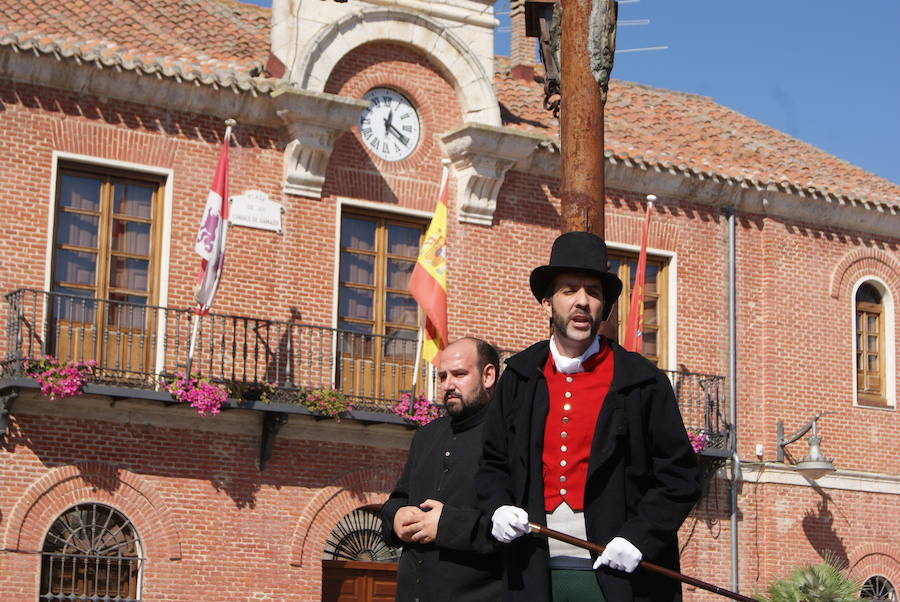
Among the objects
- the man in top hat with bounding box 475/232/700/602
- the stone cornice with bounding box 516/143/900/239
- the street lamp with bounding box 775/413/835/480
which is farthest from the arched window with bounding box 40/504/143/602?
the man in top hat with bounding box 475/232/700/602

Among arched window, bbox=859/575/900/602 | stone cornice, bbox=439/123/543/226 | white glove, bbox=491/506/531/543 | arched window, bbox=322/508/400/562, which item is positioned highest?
stone cornice, bbox=439/123/543/226

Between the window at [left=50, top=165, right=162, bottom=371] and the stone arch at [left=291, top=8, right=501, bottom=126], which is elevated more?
the stone arch at [left=291, top=8, right=501, bottom=126]

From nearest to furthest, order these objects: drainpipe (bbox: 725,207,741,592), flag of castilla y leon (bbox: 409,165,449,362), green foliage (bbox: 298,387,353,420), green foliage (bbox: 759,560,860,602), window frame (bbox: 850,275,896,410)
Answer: green foliage (bbox: 298,387,353,420)
flag of castilla y leon (bbox: 409,165,449,362)
green foliage (bbox: 759,560,860,602)
drainpipe (bbox: 725,207,741,592)
window frame (bbox: 850,275,896,410)

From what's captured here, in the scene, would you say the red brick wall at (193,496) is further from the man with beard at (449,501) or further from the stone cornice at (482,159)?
the man with beard at (449,501)

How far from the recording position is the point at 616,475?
5176 mm

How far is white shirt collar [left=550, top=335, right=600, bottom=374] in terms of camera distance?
536 cm

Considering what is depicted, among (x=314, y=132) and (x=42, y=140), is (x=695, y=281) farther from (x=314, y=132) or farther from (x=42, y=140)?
(x=42, y=140)

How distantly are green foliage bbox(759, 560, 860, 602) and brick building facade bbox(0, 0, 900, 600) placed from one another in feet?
5.94

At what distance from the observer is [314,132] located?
1842cm

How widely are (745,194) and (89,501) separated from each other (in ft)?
32.2

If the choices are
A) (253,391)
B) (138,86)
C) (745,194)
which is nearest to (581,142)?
(253,391)

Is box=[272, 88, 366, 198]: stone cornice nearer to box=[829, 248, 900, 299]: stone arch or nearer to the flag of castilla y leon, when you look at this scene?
the flag of castilla y leon

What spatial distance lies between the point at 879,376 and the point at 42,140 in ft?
39.5

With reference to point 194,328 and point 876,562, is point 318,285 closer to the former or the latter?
point 194,328
